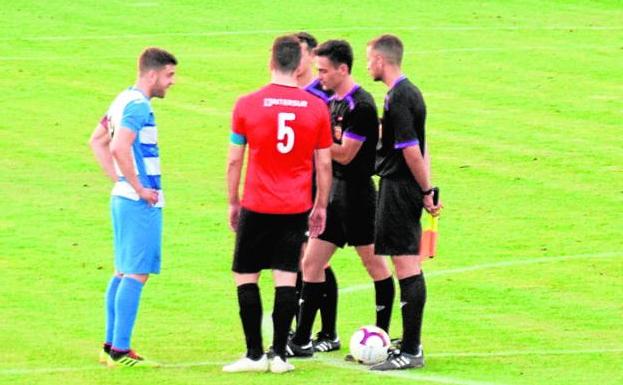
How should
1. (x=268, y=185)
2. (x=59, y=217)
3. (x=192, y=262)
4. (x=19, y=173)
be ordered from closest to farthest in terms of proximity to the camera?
(x=268, y=185), (x=192, y=262), (x=59, y=217), (x=19, y=173)

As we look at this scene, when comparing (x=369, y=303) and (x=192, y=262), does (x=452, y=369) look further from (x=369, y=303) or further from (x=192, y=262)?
(x=192, y=262)

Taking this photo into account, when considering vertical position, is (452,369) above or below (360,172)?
below

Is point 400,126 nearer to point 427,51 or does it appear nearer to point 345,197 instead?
point 345,197

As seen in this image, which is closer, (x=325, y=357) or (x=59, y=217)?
(x=325, y=357)

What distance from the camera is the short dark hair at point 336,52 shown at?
13.5 metres

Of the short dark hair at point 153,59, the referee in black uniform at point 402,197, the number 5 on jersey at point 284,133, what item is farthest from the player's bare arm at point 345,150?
the short dark hair at point 153,59

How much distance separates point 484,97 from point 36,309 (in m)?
15.5

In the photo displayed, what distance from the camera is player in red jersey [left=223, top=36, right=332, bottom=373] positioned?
12.7 metres

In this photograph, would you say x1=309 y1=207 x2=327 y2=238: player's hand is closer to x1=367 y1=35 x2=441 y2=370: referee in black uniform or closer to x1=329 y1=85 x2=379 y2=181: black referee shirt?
x1=367 y1=35 x2=441 y2=370: referee in black uniform

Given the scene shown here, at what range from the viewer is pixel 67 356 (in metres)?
13.5

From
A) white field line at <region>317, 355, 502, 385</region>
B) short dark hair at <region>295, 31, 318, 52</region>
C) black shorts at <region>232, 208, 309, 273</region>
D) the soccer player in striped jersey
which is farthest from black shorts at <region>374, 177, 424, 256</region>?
the soccer player in striped jersey

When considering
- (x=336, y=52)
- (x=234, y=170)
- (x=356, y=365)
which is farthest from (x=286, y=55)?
(x=356, y=365)

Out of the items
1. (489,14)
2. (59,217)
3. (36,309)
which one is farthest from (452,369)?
(489,14)

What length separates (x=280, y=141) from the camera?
502 inches
